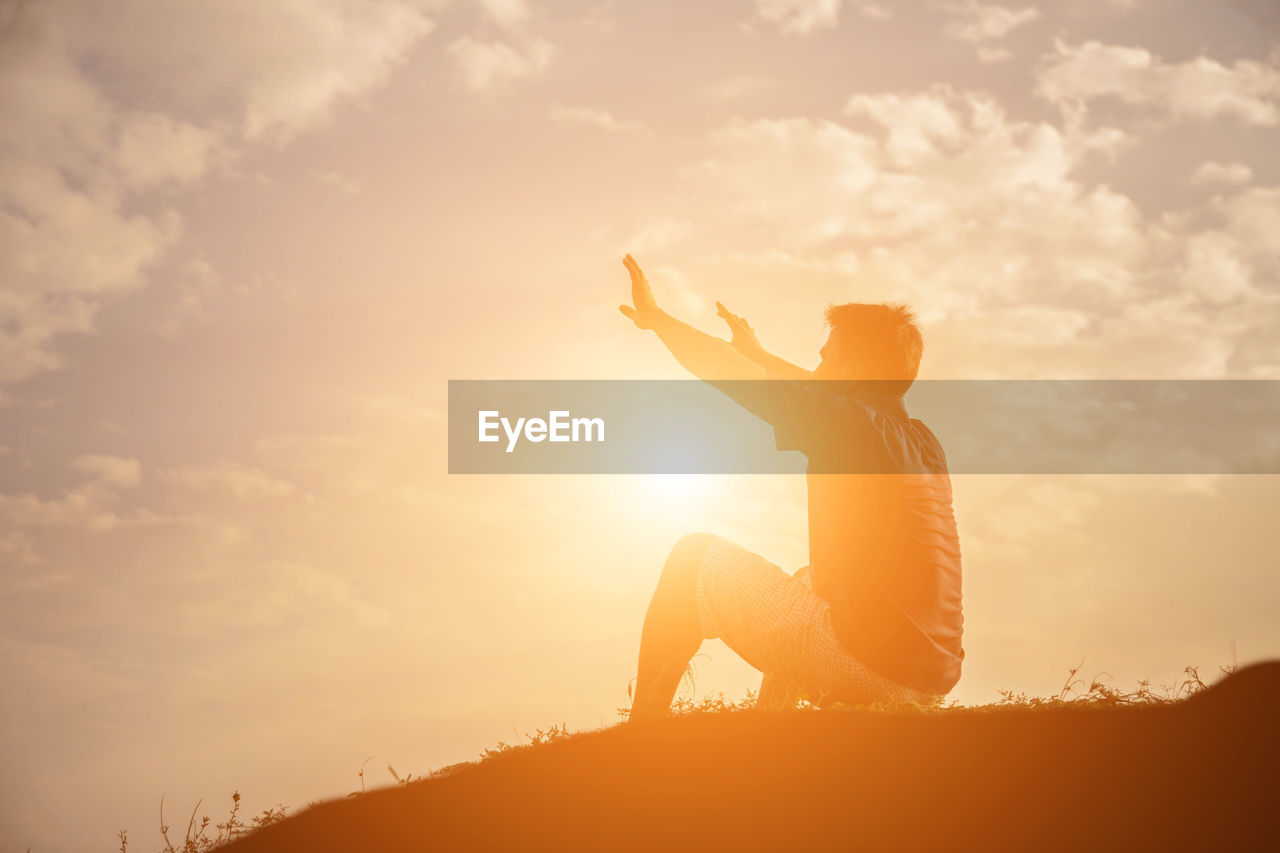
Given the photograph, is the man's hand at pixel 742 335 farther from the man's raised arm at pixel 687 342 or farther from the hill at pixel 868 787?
the hill at pixel 868 787

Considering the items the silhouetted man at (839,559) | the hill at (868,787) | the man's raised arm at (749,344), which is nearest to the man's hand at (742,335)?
the man's raised arm at (749,344)

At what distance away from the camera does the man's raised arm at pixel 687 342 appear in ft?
18.8

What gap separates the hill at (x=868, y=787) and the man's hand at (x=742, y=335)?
324 cm

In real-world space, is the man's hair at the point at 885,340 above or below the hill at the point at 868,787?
above

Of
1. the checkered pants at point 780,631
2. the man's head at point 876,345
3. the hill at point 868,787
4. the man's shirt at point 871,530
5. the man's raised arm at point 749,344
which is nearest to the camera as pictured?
the hill at point 868,787

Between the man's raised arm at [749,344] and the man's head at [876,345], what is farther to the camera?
the man's raised arm at [749,344]

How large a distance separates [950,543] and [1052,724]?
3.64ft

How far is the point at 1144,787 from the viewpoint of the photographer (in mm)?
5168

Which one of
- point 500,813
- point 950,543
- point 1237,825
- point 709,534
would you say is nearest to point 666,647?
point 709,534

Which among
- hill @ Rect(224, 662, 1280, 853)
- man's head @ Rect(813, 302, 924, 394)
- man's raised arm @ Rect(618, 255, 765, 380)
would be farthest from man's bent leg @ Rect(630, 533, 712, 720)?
man's head @ Rect(813, 302, 924, 394)

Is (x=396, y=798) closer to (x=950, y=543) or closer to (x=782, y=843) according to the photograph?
(x=782, y=843)

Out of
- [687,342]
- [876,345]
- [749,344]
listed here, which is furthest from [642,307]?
[749,344]

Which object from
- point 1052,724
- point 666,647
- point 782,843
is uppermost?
point 666,647

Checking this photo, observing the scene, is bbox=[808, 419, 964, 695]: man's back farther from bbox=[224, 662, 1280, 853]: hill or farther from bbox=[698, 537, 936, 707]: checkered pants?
bbox=[224, 662, 1280, 853]: hill
